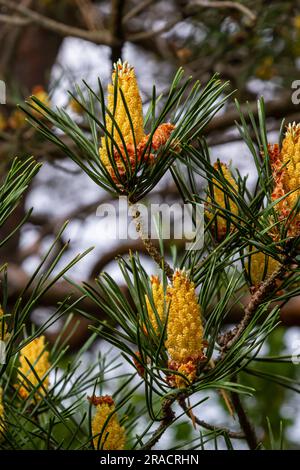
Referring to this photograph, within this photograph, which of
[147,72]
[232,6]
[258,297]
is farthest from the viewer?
[147,72]

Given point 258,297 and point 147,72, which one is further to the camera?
point 147,72

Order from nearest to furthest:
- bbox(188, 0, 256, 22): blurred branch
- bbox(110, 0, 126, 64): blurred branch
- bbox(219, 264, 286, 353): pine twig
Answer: bbox(219, 264, 286, 353): pine twig
bbox(188, 0, 256, 22): blurred branch
bbox(110, 0, 126, 64): blurred branch

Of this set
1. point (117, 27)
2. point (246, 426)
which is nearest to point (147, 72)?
point (117, 27)

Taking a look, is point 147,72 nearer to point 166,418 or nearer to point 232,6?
point 232,6

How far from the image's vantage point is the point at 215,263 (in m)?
0.46

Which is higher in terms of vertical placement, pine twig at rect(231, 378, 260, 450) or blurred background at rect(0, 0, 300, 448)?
blurred background at rect(0, 0, 300, 448)

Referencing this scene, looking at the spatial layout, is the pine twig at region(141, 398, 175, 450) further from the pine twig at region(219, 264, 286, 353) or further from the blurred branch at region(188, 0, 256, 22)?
the blurred branch at region(188, 0, 256, 22)

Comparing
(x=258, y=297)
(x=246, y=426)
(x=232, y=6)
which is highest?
(x=232, y=6)

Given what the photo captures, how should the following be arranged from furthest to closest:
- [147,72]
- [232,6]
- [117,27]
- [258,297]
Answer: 1. [147,72]
2. [117,27]
3. [232,6]
4. [258,297]

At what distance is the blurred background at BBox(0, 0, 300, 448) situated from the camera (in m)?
1.18

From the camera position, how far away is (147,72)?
1.88 metres

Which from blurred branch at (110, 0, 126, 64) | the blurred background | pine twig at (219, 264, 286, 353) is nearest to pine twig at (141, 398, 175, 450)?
pine twig at (219, 264, 286, 353)

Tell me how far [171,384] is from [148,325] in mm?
40

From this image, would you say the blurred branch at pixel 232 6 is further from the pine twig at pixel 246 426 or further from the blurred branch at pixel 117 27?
the pine twig at pixel 246 426
